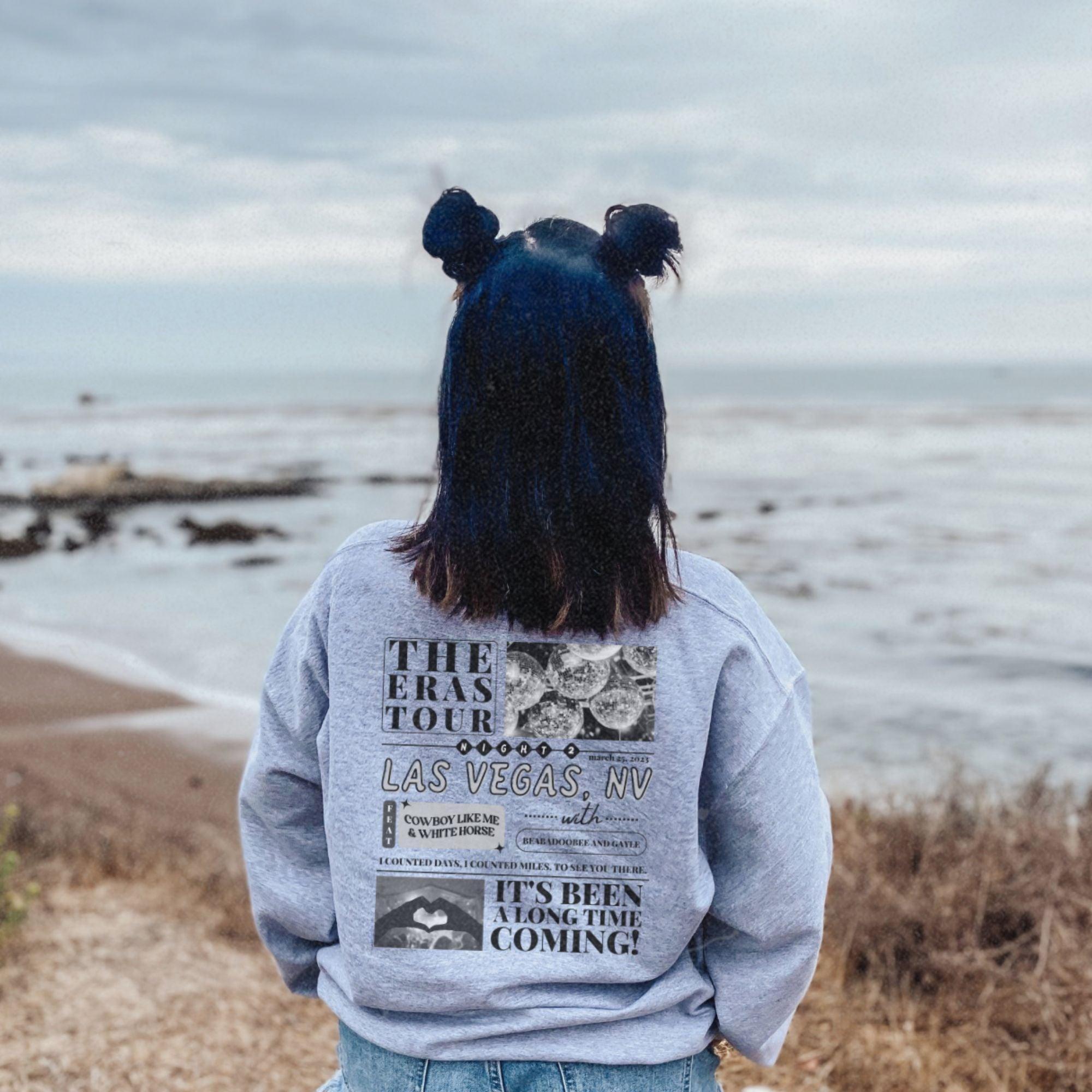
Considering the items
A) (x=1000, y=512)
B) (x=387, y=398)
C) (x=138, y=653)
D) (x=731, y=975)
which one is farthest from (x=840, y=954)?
(x=387, y=398)

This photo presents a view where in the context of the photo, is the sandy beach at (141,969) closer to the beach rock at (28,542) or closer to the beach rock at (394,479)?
the beach rock at (28,542)

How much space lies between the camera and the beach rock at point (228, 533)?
1784 cm

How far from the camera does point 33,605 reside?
42.9 ft

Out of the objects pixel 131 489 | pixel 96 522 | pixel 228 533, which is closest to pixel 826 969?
pixel 228 533

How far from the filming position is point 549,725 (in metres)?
1.47

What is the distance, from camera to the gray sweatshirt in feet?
4.70

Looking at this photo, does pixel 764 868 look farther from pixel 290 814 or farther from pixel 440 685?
pixel 290 814

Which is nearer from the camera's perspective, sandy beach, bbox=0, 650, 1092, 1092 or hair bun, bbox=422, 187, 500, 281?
hair bun, bbox=422, 187, 500, 281

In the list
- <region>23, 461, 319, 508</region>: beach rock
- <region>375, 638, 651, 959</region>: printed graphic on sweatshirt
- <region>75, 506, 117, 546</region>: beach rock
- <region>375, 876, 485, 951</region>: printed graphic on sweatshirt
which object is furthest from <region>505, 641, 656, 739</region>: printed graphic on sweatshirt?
<region>23, 461, 319, 508</region>: beach rock

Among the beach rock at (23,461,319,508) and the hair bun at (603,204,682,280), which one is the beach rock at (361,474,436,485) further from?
the hair bun at (603,204,682,280)

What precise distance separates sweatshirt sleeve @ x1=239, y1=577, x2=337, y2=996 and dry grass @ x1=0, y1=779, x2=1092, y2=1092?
5.77 ft

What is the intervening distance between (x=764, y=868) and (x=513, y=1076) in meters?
0.42

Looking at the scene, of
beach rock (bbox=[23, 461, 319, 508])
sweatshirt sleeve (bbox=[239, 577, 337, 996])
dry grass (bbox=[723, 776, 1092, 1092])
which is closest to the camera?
sweatshirt sleeve (bbox=[239, 577, 337, 996])

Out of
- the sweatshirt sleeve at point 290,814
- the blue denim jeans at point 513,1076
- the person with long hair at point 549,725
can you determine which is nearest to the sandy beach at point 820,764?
the person with long hair at point 549,725
